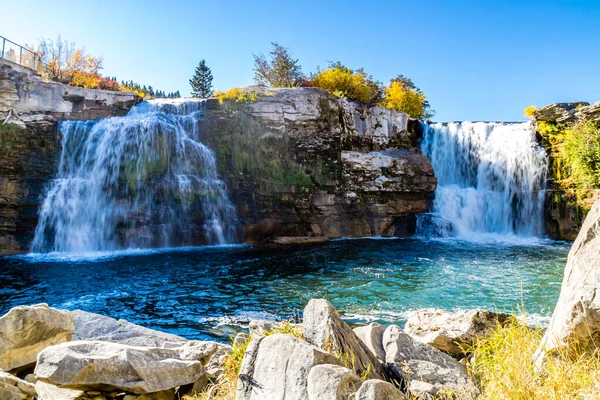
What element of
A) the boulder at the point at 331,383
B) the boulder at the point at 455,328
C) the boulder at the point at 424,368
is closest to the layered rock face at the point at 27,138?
the boulder at the point at 455,328

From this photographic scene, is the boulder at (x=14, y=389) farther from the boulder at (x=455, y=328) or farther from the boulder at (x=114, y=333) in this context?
the boulder at (x=455, y=328)

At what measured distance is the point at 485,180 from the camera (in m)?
24.1

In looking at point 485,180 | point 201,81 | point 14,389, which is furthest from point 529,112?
point 201,81

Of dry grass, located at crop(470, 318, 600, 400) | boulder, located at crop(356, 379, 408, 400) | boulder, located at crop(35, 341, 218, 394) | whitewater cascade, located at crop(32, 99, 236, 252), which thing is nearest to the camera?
boulder, located at crop(356, 379, 408, 400)

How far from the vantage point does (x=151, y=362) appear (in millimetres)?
3797

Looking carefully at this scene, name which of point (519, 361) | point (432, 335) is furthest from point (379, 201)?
point (519, 361)

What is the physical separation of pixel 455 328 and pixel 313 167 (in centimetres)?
1752

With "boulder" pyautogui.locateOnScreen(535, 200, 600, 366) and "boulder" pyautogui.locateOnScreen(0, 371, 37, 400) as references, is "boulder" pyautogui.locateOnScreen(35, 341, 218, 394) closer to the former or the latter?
"boulder" pyautogui.locateOnScreen(0, 371, 37, 400)

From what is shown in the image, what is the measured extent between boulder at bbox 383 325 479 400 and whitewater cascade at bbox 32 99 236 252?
1652 cm

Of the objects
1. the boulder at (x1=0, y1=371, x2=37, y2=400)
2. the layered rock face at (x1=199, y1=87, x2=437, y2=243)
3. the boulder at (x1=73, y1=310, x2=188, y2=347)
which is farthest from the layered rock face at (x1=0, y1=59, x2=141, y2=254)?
the boulder at (x1=0, y1=371, x2=37, y2=400)

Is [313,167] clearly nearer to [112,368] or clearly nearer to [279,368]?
[112,368]

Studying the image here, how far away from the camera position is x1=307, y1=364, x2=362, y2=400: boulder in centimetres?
270

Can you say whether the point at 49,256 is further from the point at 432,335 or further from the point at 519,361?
the point at 519,361

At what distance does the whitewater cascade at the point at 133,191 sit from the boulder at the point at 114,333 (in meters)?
13.2
